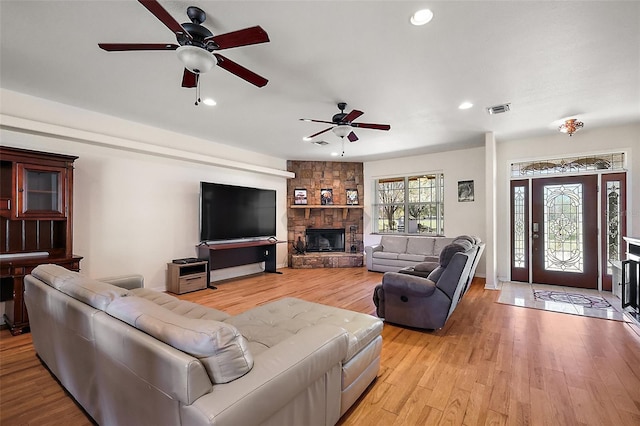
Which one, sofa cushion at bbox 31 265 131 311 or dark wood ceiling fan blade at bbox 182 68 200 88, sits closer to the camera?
sofa cushion at bbox 31 265 131 311

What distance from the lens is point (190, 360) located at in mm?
1038

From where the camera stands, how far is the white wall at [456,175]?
5.92 m

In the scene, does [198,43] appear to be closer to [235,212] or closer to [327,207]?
[235,212]

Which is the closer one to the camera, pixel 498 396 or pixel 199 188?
pixel 498 396

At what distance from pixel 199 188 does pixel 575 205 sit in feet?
21.9

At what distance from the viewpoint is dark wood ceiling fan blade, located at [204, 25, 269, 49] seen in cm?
181

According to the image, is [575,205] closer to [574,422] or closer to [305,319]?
[574,422]

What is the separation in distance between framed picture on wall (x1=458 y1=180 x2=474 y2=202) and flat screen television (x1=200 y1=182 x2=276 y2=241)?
4.11 meters

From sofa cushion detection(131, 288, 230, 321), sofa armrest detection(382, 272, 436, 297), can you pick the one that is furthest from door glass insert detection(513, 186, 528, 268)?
sofa cushion detection(131, 288, 230, 321)

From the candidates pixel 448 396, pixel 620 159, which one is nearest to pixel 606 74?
pixel 620 159

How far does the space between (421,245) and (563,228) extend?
2.46m

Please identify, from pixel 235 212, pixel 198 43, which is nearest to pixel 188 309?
pixel 198 43

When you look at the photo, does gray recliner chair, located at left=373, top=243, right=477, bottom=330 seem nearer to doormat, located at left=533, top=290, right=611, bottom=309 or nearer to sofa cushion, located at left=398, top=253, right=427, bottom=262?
doormat, located at left=533, top=290, right=611, bottom=309

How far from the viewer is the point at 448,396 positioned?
198 cm
